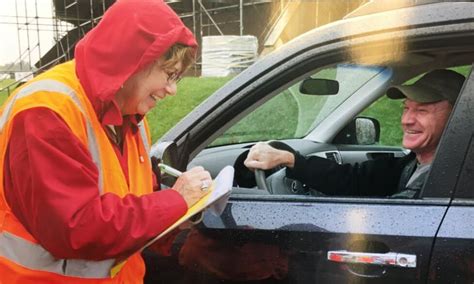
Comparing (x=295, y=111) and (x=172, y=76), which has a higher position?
(x=172, y=76)

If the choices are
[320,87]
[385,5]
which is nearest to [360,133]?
[320,87]

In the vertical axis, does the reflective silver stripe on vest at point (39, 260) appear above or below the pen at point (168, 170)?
below

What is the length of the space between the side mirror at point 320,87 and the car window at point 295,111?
23 millimetres

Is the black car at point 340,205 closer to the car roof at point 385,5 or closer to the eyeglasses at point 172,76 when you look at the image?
the car roof at point 385,5

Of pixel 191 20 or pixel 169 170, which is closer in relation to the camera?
pixel 169 170

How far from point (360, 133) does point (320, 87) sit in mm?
678

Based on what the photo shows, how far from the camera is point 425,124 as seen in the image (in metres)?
2.11

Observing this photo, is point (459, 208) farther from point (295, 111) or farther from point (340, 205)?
point (295, 111)

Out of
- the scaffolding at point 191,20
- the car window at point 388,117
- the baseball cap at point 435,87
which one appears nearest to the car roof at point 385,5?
the baseball cap at point 435,87

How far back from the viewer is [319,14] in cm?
1189

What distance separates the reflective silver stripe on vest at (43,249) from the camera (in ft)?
4.41

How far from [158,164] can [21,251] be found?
579 millimetres

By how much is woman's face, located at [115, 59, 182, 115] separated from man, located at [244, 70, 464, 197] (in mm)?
867

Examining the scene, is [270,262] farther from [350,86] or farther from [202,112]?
[350,86]
